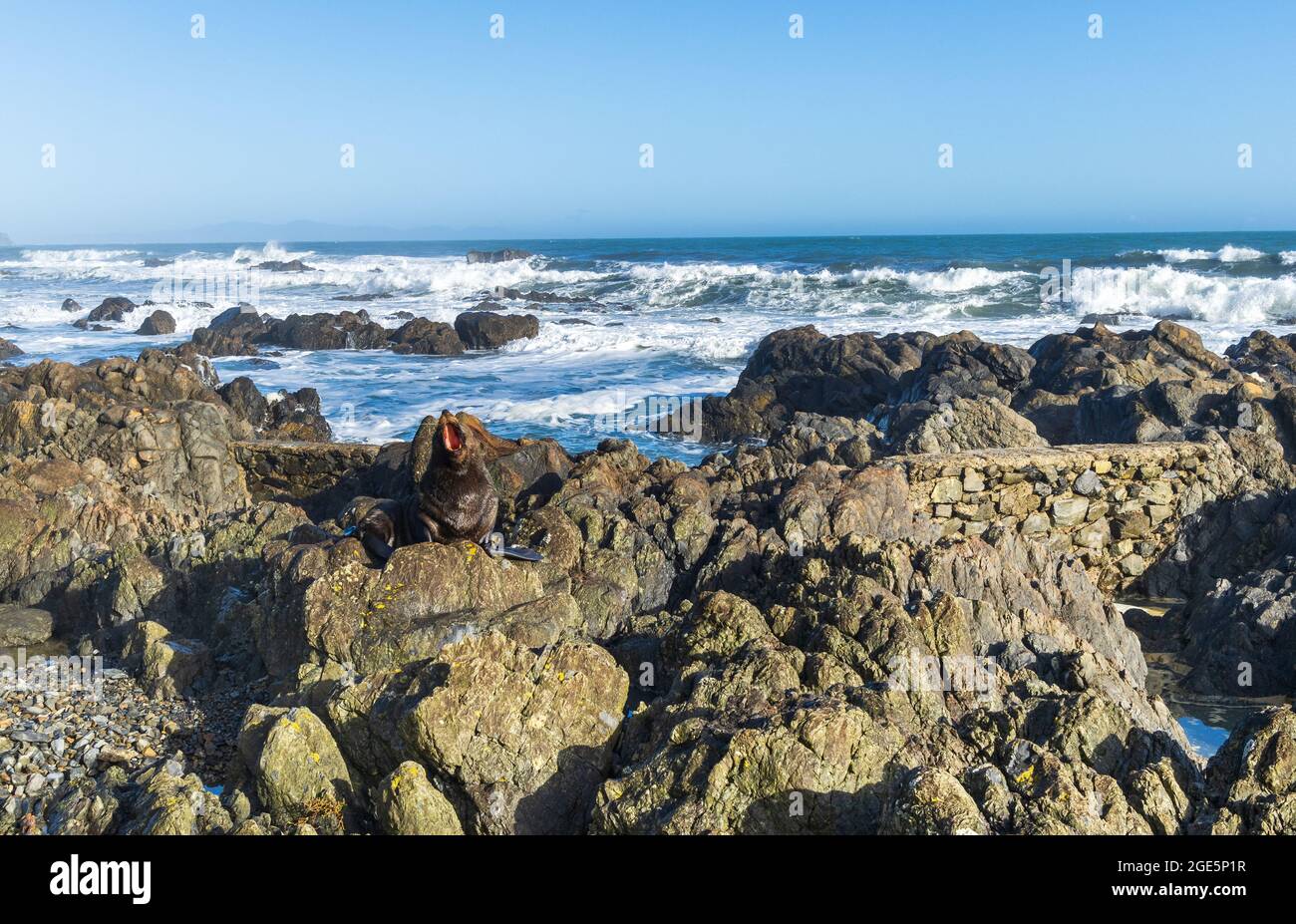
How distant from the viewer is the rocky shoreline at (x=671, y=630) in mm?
3473

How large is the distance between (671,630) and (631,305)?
34.4 meters

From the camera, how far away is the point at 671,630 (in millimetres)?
5168

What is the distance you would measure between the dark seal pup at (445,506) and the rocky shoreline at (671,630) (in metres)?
0.16

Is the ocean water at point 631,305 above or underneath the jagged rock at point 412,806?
above

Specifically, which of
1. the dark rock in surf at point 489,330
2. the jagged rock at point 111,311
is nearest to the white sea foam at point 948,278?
the dark rock in surf at point 489,330

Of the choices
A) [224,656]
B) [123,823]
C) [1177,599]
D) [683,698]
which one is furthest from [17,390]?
[1177,599]

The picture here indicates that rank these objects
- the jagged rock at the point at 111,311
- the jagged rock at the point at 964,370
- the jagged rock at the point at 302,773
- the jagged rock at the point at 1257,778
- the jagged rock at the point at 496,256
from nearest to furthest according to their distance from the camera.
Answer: the jagged rock at the point at 1257,778, the jagged rock at the point at 302,773, the jagged rock at the point at 964,370, the jagged rock at the point at 111,311, the jagged rock at the point at 496,256

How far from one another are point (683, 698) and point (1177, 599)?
204 inches

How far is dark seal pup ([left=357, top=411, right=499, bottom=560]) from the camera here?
5539mm

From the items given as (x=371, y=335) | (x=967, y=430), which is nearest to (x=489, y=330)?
(x=371, y=335)

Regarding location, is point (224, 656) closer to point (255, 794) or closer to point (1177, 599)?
point (255, 794)

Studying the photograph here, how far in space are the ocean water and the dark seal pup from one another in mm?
9154
